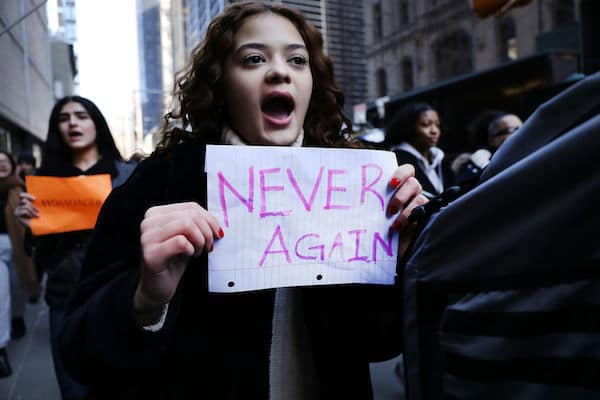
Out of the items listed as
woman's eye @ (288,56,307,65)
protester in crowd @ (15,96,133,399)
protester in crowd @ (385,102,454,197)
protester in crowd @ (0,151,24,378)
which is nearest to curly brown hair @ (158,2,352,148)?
woman's eye @ (288,56,307,65)

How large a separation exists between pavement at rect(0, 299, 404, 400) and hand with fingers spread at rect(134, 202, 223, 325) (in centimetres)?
308

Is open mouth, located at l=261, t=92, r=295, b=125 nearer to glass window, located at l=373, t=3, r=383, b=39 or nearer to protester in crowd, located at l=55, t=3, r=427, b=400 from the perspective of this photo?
protester in crowd, located at l=55, t=3, r=427, b=400

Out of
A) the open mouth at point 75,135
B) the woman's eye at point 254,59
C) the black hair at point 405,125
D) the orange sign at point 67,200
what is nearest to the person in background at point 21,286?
the open mouth at point 75,135

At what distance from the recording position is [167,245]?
1.03 m

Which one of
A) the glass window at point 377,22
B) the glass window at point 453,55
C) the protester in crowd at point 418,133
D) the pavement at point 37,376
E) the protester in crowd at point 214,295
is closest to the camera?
the protester in crowd at point 214,295

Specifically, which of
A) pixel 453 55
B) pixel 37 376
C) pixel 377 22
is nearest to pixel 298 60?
pixel 37 376

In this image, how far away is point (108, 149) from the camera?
3.44m

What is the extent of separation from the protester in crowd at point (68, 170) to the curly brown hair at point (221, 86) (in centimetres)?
181

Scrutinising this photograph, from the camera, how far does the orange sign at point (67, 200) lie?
2.99 meters

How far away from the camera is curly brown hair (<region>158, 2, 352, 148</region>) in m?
1.42

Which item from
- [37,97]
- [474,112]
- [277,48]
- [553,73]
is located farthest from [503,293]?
[37,97]

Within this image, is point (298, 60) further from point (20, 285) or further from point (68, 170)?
point (20, 285)

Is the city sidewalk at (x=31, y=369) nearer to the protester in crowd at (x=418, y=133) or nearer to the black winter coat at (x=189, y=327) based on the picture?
the black winter coat at (x=189, y=327)

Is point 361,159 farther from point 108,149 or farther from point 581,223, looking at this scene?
point 108,149
